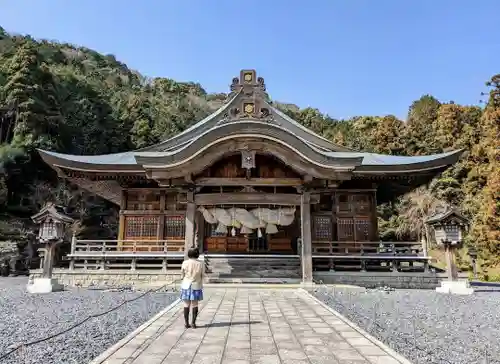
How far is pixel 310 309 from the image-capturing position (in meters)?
7.74

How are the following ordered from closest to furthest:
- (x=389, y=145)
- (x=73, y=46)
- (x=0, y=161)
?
(x=0, y=161) < (x=389, y=145) < (x=73, y=46)

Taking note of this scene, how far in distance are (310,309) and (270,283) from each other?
214 inches

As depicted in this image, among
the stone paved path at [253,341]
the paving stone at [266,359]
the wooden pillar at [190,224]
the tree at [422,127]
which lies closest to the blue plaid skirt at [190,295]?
the stone paved path at [253,341]

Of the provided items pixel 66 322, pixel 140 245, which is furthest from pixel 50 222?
pixel 66 322

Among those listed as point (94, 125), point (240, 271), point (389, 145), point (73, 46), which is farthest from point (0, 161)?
point (73, 46)

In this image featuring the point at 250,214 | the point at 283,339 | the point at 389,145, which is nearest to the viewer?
the point at 283,339

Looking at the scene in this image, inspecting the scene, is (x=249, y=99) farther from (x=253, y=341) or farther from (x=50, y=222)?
(x=253, y=341)

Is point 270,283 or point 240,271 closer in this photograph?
point 270,283

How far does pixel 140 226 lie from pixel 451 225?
12.3 meters

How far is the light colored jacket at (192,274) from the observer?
19.6ft

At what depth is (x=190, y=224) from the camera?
12.8 metres

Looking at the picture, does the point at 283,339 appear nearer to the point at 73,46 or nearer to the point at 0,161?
the point at 0,161

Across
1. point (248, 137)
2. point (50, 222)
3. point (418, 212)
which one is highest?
point (248, 137)

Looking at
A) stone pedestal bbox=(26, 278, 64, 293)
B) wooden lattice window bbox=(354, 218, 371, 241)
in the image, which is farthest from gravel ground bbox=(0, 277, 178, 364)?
wooden lattice window bbox=(354, 218, 371, 241)
